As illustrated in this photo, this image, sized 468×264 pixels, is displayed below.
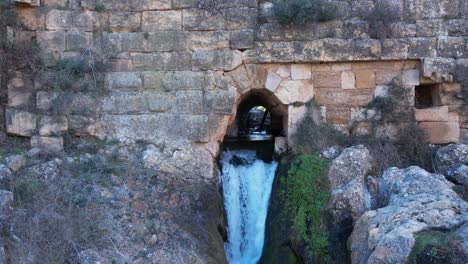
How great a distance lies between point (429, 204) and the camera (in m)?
5.47

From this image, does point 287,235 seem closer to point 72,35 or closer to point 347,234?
point 347,234

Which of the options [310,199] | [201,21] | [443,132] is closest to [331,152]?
[310,199]

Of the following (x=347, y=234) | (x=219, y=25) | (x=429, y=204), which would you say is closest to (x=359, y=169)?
(x=347, y=234)

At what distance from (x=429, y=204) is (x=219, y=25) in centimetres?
385

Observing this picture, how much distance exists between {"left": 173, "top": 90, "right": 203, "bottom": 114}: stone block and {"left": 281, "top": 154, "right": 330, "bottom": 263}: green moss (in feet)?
5.13

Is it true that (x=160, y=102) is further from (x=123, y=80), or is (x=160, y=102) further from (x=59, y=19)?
(x=59, y=19)

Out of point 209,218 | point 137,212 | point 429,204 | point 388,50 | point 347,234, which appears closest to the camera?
point 429,204

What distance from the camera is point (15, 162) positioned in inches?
272

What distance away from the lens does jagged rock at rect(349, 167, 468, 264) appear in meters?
4.98

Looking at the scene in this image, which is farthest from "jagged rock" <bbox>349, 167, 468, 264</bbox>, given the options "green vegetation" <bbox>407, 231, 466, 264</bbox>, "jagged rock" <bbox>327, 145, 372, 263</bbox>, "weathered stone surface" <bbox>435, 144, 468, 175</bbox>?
"weathered stone surface" <bbox>435, 144, 468, 175</bbox>

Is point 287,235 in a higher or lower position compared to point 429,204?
lower

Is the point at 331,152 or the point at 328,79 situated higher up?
the point at 328,79

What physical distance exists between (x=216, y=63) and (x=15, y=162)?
2.96 m

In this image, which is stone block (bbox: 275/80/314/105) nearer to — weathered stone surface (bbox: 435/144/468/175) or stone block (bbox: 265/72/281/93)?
stone block (bbox: 265/72/281/93)
